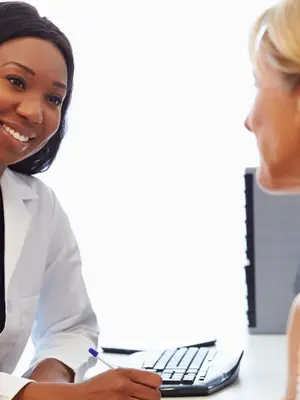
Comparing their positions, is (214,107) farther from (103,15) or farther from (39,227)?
(39,227)

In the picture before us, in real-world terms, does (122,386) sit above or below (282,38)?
below

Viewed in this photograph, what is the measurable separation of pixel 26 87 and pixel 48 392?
0.55 meters

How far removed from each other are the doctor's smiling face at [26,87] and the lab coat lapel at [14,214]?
0.17 metres

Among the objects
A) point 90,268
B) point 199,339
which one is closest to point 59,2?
point 90,268

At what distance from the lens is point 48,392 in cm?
111

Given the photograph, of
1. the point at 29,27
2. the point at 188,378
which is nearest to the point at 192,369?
the point at 188,378

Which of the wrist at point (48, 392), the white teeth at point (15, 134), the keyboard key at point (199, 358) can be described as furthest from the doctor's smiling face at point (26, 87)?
the keyboard key at point (199, 358)

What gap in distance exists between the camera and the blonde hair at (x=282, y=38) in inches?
32.4

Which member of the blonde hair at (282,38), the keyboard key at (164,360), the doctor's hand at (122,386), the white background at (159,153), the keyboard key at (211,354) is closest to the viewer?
the blonde hair at (282,38)

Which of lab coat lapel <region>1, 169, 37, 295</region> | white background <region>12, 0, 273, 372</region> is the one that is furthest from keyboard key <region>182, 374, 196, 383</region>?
white background <region>12, 0, 273, 372</region>

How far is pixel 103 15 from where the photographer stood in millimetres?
2225

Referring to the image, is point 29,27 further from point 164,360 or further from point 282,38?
point 164,360

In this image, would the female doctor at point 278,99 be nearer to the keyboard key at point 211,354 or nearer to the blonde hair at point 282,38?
the blonde hair at point 282,38

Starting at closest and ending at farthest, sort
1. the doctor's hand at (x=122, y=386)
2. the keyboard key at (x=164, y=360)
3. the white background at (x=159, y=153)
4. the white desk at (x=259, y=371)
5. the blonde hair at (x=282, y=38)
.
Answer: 1. the blonde hair at (x=282, y=38)
2. the doctor's hand at (x=122, y=386)
3. the white desk at (x=259, y=371)
4. the keyboard key at (x=164, y=360)
5. the white background at (x=159, y=153)
